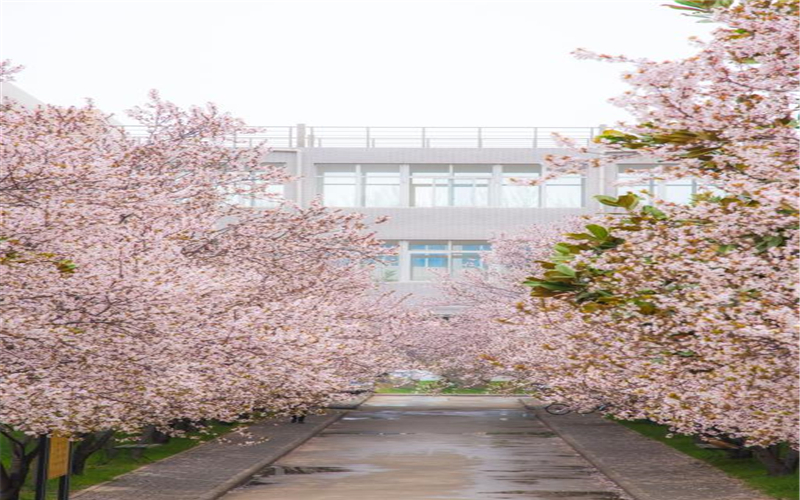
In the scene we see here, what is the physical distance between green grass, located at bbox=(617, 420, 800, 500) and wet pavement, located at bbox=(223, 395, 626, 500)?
238 centimetres

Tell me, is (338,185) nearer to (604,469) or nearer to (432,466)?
(432,466)

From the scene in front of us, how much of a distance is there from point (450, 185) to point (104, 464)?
44299mm

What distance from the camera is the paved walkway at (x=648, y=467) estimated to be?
810 inches

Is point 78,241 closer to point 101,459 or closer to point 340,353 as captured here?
point 340,353

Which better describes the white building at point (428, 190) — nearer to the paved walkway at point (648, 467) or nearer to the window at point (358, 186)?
the window at point (358, 186)

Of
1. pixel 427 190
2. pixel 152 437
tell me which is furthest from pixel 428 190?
pixel 152 437

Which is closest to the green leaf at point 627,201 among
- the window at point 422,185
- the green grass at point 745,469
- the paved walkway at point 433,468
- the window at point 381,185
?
the paved walkway at point 433,468

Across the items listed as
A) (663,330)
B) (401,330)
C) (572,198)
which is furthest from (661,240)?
(572,198)

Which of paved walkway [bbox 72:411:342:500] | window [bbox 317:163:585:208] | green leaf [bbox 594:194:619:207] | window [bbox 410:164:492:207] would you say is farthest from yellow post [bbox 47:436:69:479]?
window [bbox 410:164:492:207]

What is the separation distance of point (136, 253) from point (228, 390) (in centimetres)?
261

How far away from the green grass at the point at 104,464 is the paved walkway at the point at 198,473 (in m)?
0.34

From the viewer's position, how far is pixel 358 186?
67938 millimetres

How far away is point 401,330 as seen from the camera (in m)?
44.7

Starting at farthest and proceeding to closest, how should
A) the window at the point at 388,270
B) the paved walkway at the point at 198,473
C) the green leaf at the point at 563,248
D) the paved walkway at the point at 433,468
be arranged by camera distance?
1. the window at the point at 388,270
2. the paved walkway at the point at 433,468
3. the paved walkway at the point at 198,473
4. the green leaf at the point at 563,248
